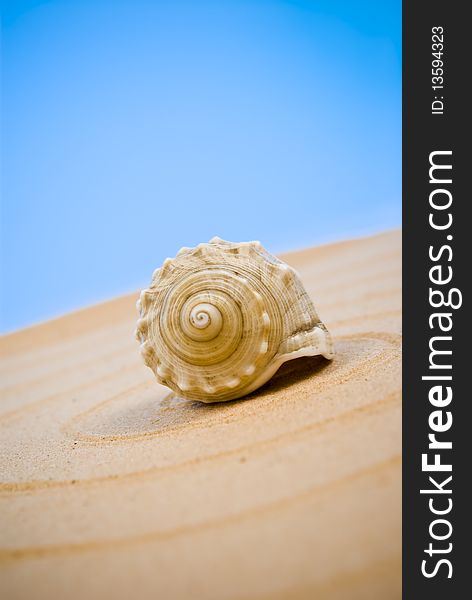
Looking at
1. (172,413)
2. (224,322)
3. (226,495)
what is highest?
(224,322)

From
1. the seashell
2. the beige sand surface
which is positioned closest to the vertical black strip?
the beige sand surface

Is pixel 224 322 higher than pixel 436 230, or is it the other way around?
pixel 436 230

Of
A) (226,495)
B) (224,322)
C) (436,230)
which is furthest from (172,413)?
(436,230)

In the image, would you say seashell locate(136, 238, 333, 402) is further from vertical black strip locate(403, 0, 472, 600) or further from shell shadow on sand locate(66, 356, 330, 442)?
vertical black strip locate(403, 0, 472, 600)

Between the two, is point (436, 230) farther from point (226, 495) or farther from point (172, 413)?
point (172, 413)

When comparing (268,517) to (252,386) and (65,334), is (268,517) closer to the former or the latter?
(252,386)

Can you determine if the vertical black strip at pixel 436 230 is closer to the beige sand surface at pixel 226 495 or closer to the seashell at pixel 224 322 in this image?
the beige sand surface at pixel 226 495
